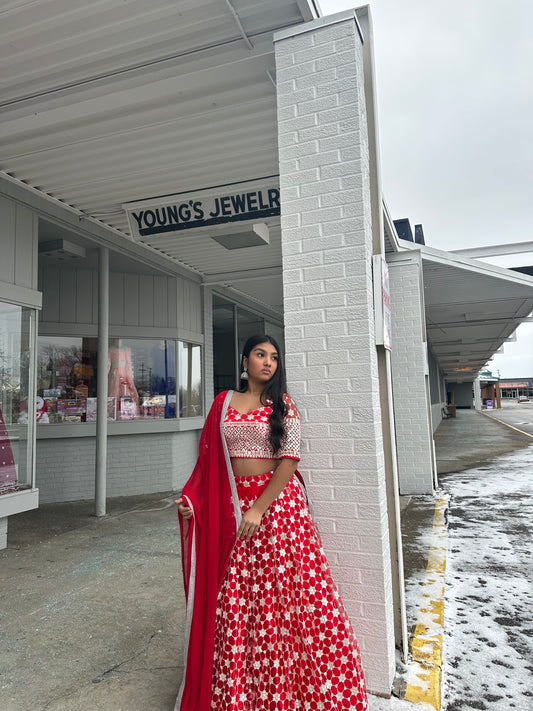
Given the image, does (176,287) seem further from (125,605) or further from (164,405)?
(125,605)

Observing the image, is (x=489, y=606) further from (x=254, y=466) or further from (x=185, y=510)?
(x=185, y=510)

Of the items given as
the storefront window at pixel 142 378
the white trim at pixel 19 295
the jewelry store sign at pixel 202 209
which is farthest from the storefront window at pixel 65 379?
the jewelry store sign at pixel 202 209

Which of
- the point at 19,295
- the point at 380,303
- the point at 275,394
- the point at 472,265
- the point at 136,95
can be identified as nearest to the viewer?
the point at 275,394

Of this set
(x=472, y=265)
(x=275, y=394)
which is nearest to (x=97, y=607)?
(x=275, y=394)

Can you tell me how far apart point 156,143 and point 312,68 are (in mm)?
2299

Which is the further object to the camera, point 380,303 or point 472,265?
point 472,265

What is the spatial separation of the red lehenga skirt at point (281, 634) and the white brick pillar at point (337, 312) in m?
0.29

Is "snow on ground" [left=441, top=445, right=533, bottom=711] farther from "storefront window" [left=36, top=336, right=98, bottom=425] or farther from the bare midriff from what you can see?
"storefront window" [left=36, top=336, right=98, bottom=425]

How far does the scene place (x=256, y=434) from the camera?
219cm

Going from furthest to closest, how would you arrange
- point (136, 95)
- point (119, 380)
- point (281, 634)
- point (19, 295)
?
point (119, 380), point (19, 295), point (136, 95), point (281, 634)

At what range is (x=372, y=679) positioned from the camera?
2.33 meters

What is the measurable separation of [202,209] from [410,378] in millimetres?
4155

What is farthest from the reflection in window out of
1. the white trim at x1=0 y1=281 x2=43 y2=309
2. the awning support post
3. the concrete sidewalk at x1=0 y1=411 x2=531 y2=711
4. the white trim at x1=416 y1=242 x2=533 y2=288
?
the white trim at x1=416 y1=242 x2=533 y2=288

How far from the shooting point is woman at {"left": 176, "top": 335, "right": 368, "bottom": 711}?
6.54 feet
